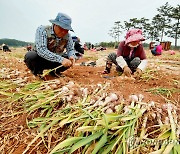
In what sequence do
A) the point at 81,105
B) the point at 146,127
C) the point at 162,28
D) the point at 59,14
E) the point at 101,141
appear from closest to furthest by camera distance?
the point at 101,141 → the point at 146,127 → the point at 81,105 → the point at 59,14 → the point at 162,28

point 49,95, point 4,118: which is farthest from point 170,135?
point 4,118

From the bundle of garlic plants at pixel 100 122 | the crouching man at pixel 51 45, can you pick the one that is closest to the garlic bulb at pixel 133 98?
the bundle of garlic plants at pixel 100 122

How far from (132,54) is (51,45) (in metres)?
1.04

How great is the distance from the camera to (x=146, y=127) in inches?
64.2

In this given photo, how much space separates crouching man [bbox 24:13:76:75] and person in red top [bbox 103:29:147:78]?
2.02 ft

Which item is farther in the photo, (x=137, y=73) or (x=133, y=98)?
(x=137, y=73)

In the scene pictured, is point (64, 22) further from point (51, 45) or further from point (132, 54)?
point (132, 54)

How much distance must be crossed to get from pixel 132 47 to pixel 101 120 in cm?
183

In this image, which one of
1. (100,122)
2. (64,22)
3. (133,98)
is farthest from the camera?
(64,22)

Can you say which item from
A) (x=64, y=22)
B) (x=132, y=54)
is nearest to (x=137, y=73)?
(x=132, y=54)

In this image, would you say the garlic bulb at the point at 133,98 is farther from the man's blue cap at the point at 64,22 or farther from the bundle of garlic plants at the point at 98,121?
the man's blue cap at the point at 64,22

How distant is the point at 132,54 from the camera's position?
3.31 metres

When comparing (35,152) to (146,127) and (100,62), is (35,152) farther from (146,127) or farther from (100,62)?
(100,62)

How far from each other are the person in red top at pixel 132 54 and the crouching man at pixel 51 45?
24.3 inches
